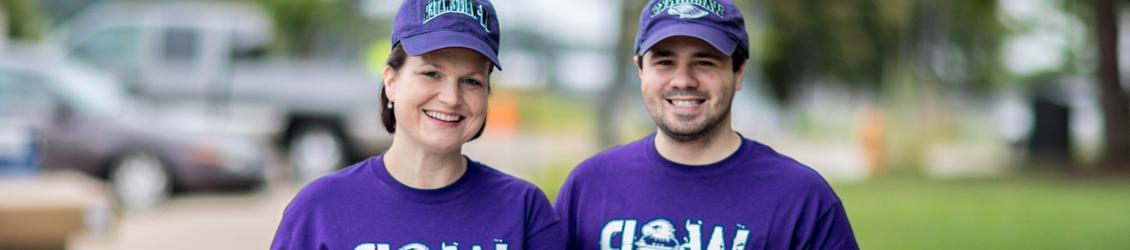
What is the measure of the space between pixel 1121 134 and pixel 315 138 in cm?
1002

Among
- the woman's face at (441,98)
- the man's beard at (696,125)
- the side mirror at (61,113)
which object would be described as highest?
the woman's face at (441,98)

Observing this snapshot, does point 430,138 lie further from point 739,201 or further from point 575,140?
point 575,140

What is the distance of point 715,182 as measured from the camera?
3.25 m

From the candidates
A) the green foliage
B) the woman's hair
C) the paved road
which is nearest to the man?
the woman's hair

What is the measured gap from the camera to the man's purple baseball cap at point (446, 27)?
290 centimetres

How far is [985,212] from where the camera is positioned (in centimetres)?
1125

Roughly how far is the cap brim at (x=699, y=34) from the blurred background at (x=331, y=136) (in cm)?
354

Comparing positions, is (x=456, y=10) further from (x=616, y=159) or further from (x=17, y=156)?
(x=17, y=156)

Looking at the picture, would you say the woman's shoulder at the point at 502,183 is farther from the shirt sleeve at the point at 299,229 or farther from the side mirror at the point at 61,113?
the side mirror at the point at 61,113

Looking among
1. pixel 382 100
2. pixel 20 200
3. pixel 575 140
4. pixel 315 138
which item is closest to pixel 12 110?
pixel 315 138

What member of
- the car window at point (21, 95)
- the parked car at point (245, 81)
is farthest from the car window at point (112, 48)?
the car window at point (21, 95)

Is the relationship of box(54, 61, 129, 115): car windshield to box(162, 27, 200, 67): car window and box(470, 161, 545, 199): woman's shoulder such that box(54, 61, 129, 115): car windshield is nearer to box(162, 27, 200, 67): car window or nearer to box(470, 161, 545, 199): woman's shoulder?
box(162, 27, 200, 67): car window

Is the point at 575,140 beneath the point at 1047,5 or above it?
beneath

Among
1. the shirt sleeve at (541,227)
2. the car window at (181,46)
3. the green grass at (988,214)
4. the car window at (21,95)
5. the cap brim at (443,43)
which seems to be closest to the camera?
the cap brim at (443,43)
